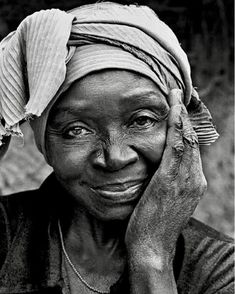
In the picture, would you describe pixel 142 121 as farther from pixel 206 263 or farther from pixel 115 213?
pixel 206 263

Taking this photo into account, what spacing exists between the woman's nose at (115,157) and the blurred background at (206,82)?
2040 mm

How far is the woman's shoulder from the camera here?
270 cm

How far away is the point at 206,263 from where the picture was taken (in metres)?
2.74

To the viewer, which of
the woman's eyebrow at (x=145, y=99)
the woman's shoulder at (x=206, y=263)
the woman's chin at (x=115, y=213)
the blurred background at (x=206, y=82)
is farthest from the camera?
the blurred background at (x=206, y=82)

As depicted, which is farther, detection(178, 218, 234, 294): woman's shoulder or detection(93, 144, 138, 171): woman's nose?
detection(178, 218, 234, 294): woman's shoulder

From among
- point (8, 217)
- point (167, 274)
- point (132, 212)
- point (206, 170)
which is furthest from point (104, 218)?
point (206, 170)

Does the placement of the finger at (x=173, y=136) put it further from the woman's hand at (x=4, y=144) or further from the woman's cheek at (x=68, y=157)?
the woman's hand at (x=4, y=144)

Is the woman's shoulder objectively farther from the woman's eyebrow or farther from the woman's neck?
the woman's eyebrow

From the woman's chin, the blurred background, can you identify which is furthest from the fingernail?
the blurred background

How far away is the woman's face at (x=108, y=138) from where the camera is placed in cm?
248

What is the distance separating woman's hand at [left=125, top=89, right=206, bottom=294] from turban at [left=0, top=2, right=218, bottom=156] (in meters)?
0.12

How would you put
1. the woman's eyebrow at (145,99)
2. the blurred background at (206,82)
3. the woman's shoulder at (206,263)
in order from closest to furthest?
the woman's eyebrow at (145,99) < the woman's shoulder at (206,263) < the blurred background at (206,82)

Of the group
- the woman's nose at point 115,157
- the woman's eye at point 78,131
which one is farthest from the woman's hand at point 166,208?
the woman's eye at point 78,131

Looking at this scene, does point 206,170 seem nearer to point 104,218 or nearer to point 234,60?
point 234,60
